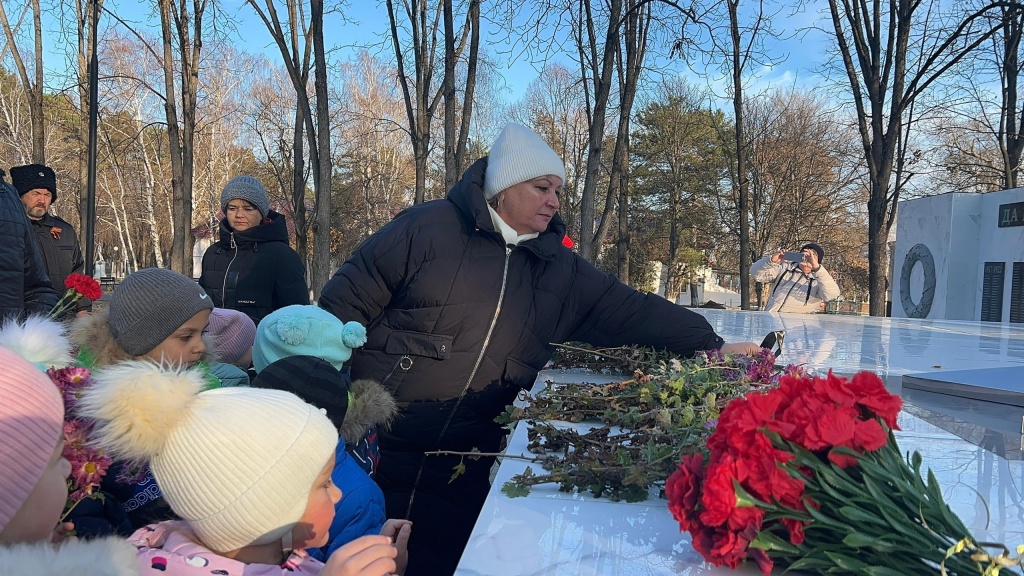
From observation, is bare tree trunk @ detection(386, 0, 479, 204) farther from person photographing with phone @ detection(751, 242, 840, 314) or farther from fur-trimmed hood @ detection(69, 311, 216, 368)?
fur-trimmed hood @ detection(69, 311, 216, 368)

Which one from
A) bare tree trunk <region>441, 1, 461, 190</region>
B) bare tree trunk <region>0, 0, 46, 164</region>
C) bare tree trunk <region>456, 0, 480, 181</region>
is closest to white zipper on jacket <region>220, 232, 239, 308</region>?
bare tree trunk <region>441, 1, 461, 190</region>

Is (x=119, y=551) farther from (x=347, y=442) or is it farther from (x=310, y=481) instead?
(x=347, y=442)

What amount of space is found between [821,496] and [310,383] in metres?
1.62

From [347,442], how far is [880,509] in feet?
5.62

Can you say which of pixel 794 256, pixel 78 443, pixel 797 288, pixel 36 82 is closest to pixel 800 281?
pixel 797 288

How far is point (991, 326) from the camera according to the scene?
7.64m

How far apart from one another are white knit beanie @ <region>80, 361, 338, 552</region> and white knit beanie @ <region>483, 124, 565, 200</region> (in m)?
1.67

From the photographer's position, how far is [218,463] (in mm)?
1441

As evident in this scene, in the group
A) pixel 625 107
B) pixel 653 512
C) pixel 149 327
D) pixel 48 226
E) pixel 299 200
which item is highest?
pixel 625 107

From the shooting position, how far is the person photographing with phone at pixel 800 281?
28.0 feet

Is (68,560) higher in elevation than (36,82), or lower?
lower

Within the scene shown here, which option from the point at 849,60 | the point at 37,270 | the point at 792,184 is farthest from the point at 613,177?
the point at 792,184

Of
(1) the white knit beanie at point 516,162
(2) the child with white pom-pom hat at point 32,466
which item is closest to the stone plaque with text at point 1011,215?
(1) the white knit beanie at point 516,162

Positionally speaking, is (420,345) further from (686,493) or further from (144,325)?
(686,493)
